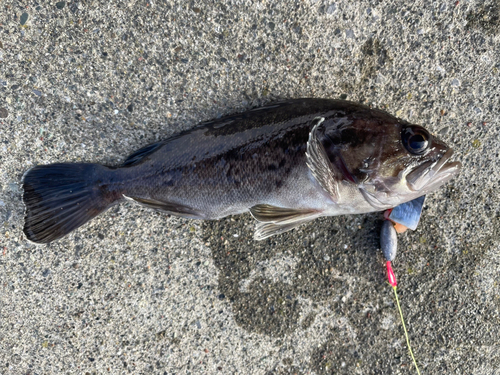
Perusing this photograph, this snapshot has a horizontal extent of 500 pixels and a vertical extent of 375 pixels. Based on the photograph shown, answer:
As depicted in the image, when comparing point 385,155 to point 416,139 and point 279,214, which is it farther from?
point 279,214

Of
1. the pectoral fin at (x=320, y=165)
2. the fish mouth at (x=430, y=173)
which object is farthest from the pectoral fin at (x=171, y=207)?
the fish mouth at (x=430, y=173)

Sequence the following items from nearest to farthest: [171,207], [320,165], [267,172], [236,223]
Result: [320,165] < [267,172] < [171,207] < [236,223]

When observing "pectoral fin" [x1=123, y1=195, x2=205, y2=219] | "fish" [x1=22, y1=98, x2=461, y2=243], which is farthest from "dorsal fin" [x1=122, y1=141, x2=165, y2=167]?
"pectoral fin" [x1=123, y1=195, x2=205, y2=219]

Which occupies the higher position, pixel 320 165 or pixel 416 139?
pixel 416 139

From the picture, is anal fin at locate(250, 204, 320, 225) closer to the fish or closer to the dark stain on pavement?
the fish

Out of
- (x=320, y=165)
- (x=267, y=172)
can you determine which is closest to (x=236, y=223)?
(x=267, y=172)

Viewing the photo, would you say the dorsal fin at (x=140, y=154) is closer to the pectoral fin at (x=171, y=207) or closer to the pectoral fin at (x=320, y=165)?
the pectoral fin at (x=171, y=207)

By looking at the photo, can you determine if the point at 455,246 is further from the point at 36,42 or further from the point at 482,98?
the point at 36,42
